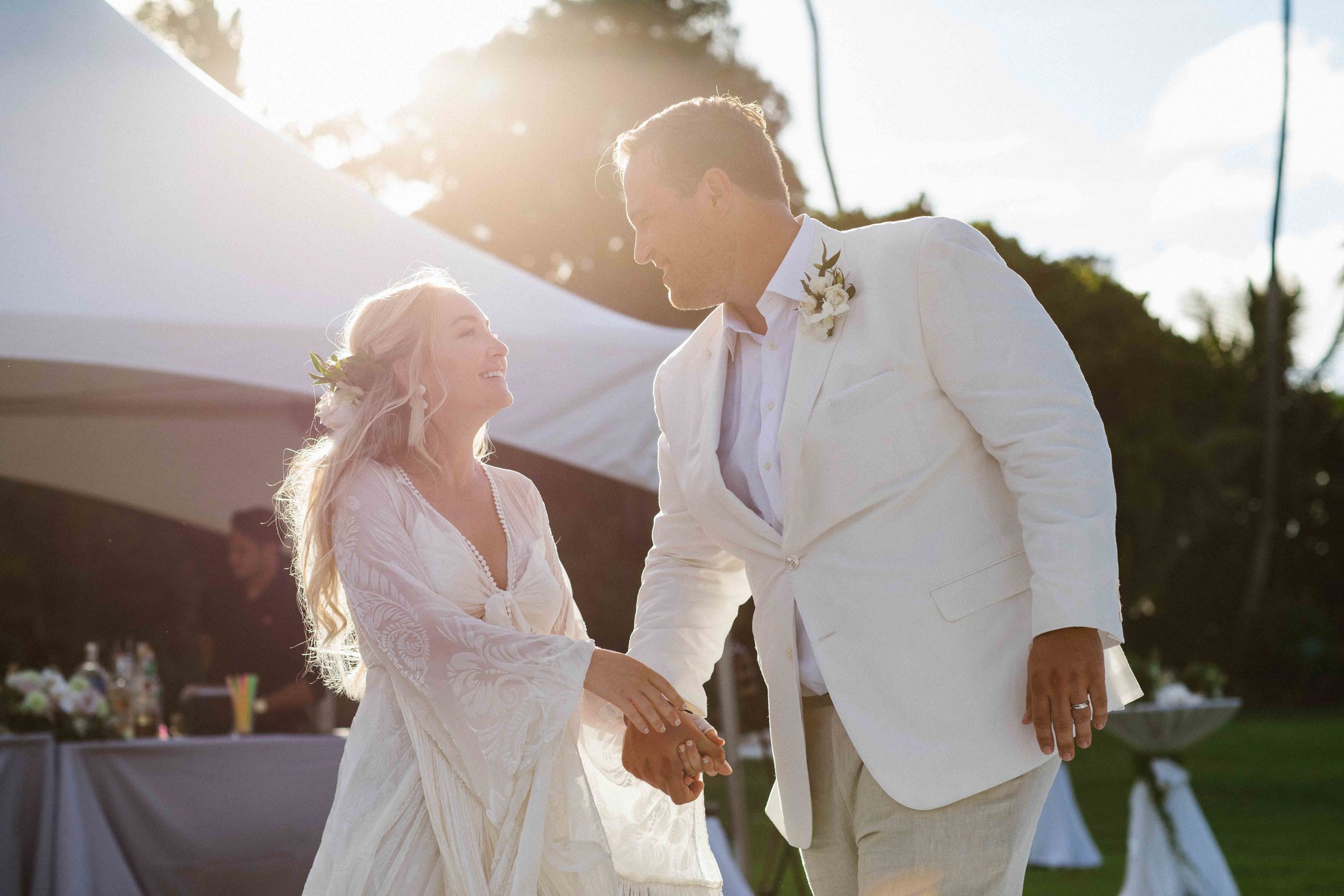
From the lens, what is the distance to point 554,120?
66.4 feet

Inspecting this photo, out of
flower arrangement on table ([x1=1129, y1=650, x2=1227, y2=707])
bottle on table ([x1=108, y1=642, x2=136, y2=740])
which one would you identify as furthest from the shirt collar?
flower arrangement on table ([x1=1129, y1=650, x2=1227, y2=707])

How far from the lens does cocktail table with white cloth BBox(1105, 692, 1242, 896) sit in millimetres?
6523

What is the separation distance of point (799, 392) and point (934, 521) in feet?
1.06

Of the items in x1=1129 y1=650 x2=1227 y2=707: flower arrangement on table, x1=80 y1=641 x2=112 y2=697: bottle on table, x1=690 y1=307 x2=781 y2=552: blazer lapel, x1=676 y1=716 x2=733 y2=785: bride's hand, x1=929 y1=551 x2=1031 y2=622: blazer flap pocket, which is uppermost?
x1=690 y1=307 x2=781 y2=552: blazer lapel

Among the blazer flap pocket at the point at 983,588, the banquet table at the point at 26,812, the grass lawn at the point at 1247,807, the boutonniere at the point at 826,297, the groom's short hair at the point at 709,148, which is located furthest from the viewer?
the grass lawn at the point at 1247,807

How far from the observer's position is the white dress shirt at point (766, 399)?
243 centimetres

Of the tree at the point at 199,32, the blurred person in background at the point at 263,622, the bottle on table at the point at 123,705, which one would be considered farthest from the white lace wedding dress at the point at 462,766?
the tree at the point at 199,32

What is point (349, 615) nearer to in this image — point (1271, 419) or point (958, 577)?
point (958, 577)

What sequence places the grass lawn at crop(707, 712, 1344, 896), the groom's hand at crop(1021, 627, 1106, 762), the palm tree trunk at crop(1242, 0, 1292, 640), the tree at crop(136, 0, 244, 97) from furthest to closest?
the palm tree trunk at crop(1242, 0, 1292, 640), the tree at crop(136, 0, 244, 97), the grass lawn at crop(707, 712, 1344, 896), the groom's hand at crop(1021, 627, 1106, 762)

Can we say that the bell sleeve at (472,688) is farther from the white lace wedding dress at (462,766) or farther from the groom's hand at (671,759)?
the groom's hand at (671,759)

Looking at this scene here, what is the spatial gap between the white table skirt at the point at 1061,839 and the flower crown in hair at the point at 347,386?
6427 millimetres

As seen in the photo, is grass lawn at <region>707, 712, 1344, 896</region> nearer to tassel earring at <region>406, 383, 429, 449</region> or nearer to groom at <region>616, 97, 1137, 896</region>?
tassel earring at <region>406, 383, 429, 449</region>

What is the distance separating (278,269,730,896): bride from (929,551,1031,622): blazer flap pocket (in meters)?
0.63

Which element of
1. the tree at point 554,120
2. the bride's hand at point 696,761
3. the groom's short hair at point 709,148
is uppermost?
the tree at point 554,120
